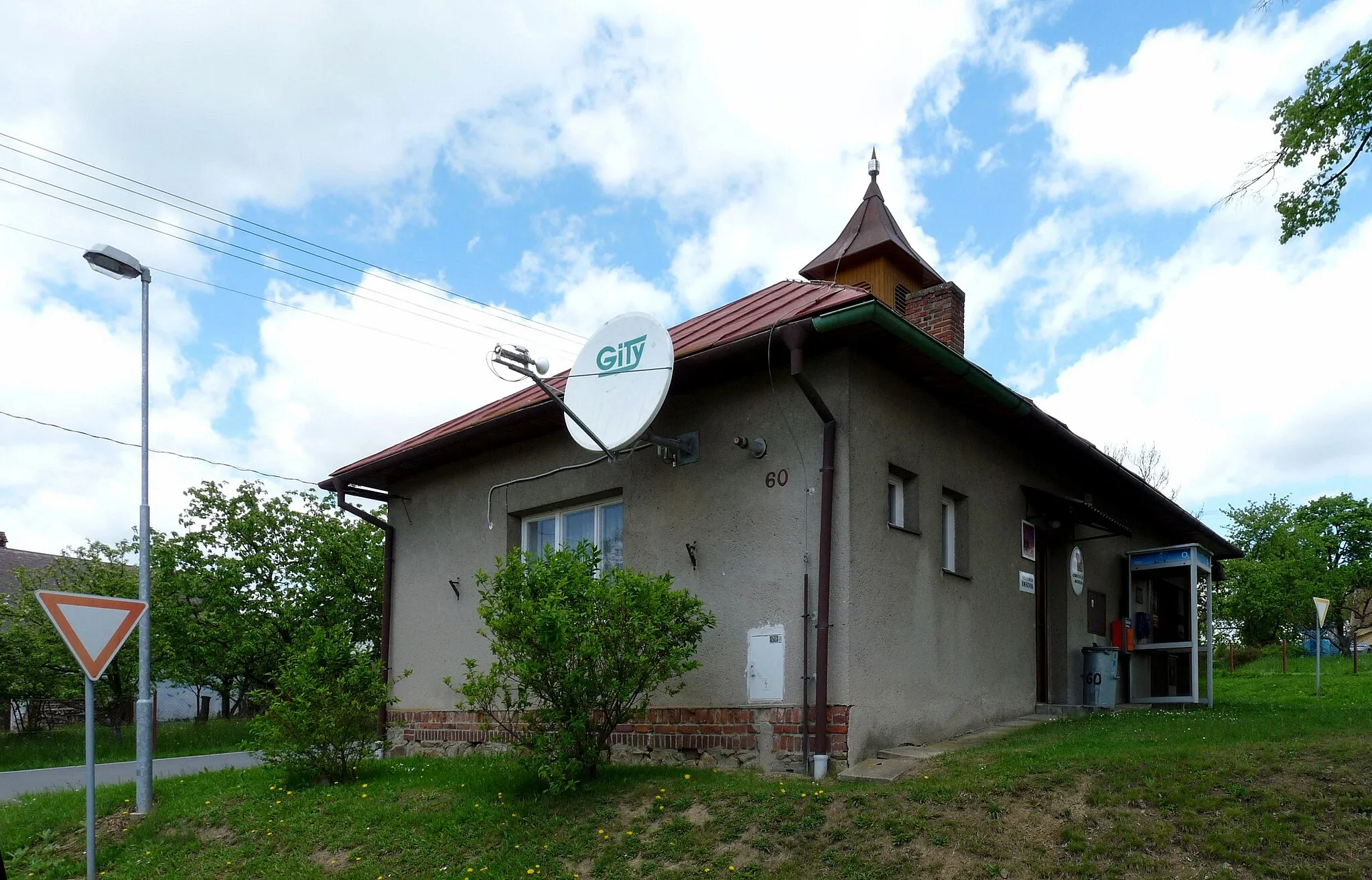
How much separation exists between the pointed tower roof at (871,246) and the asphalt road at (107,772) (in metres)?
10.3

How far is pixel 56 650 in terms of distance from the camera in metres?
21.8

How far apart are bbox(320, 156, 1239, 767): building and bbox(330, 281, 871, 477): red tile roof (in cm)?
6

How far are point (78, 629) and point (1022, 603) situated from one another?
28.9 ft

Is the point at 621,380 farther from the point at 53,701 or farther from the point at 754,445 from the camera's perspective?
the point at 53,701

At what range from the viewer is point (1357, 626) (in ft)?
157

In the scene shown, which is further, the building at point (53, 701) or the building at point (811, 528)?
the building at point (53, 701)

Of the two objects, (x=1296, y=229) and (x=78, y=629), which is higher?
(x=1296, y=229)

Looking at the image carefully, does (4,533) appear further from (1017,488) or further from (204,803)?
(1017,488)

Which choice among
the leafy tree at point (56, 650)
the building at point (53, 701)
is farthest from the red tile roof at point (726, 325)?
the building at point (53, 701)

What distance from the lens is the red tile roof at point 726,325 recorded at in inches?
352

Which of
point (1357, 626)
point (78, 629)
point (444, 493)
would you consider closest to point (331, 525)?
point (444, 493)

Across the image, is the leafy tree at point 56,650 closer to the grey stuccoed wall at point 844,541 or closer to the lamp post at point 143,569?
the lamp post at point 143,569

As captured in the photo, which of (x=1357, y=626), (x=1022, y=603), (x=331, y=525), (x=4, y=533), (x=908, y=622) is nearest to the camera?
(x=908, y=622)

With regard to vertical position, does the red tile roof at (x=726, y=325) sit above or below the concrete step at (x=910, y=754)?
above
